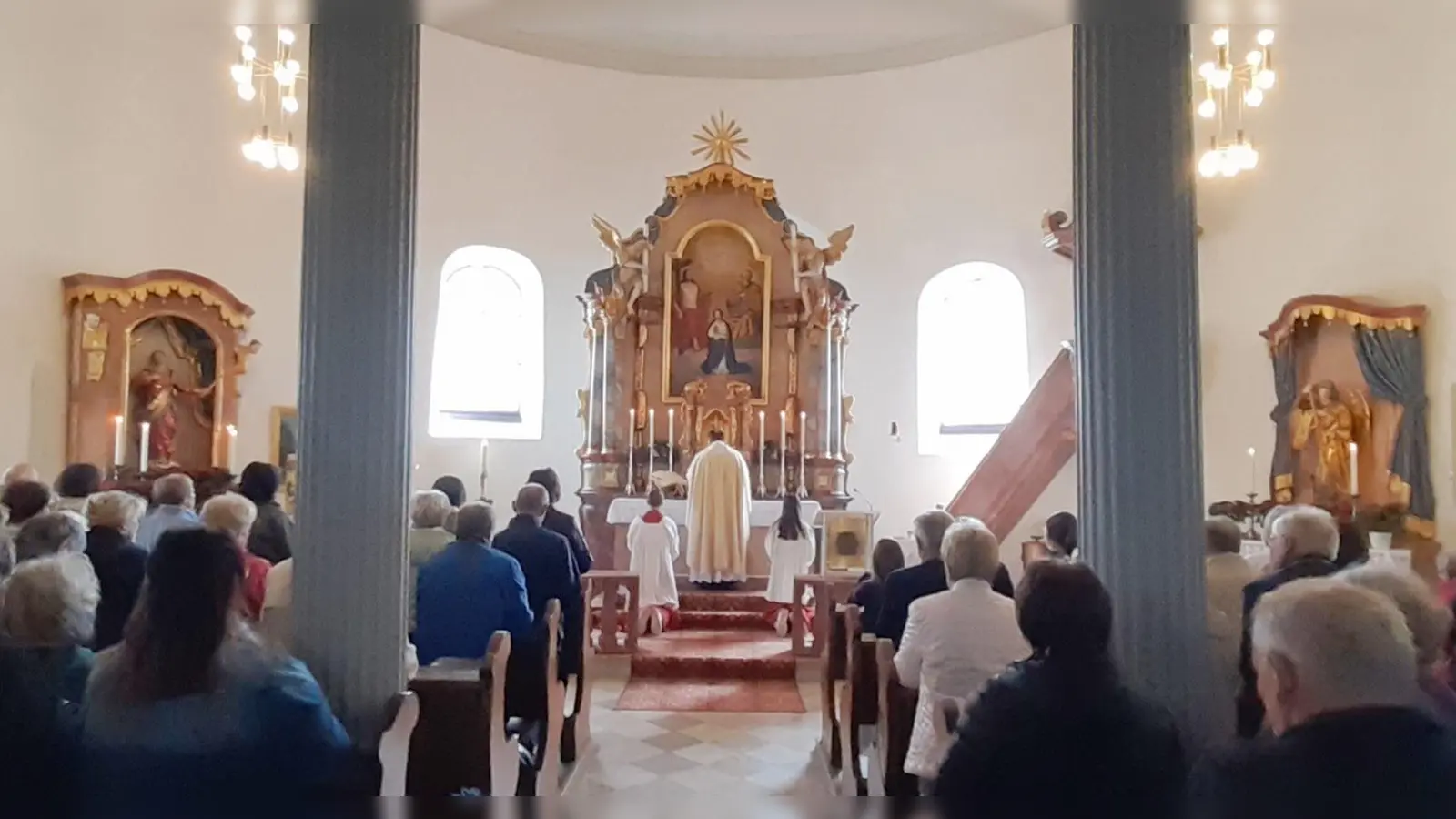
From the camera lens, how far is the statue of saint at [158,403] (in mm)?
9695

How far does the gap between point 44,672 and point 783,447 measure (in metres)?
9.28

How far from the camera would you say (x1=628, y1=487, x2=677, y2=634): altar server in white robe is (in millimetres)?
9125

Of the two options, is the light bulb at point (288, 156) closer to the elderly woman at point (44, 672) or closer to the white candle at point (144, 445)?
the white candle at point (144, 445)

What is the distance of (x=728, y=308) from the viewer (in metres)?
12.2

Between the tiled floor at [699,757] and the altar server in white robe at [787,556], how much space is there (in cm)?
233

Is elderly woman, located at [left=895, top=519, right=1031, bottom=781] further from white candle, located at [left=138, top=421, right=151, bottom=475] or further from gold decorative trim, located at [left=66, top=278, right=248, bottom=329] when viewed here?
gold decorative trim, located at [left=66, top=278, right=248, bottom=329]

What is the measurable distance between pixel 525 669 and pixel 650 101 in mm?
10220

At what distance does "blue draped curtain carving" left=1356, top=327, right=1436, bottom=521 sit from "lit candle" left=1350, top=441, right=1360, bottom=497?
9.9 inches

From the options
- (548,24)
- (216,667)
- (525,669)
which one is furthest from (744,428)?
(216,667)

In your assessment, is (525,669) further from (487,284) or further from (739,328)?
(487,284)

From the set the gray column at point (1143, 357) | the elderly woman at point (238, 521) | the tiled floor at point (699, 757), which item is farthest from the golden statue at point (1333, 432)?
the elderly woman at point (238, 521)

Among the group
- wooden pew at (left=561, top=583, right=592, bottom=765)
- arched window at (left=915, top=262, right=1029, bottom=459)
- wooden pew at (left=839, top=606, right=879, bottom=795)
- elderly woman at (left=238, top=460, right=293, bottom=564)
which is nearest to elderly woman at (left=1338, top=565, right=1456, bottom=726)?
wooden pew at (left=839, top=606, right=879, bottom=795)

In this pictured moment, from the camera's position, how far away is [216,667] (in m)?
2.36

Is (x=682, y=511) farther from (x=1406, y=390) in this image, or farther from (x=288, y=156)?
(x=1406, y=390)
